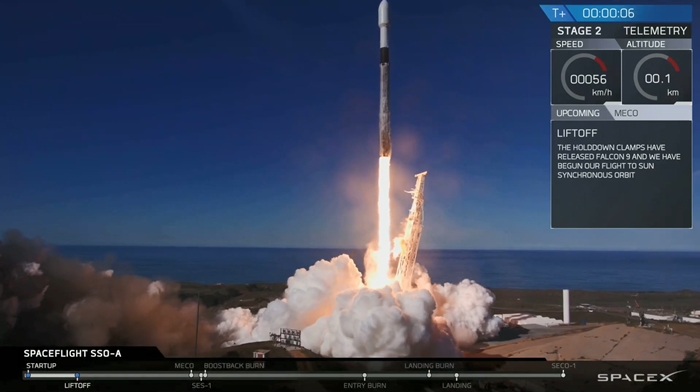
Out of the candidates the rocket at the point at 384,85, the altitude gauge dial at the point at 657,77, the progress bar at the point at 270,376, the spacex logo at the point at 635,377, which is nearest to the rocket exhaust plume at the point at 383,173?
the rocket at the point at 384,85

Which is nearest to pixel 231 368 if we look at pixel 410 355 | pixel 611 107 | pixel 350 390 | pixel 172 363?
pixel 172 363

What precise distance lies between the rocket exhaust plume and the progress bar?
5.32ft

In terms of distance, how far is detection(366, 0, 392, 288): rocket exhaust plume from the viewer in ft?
17.5

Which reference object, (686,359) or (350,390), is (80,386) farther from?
(686,359)

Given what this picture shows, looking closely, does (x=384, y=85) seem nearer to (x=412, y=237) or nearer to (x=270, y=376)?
(x=412, y=237)

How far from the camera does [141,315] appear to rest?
18.0ft

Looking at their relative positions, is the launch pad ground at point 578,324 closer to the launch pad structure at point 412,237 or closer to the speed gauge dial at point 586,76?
the launch pad structure at point 412,237

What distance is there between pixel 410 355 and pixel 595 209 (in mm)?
2430

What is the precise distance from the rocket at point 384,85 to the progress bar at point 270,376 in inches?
96.4

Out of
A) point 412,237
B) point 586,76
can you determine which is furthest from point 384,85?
point 586,76

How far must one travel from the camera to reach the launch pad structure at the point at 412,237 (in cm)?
562

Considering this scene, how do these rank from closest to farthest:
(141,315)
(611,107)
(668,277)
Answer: (611,107), (668,277), (141,315)
